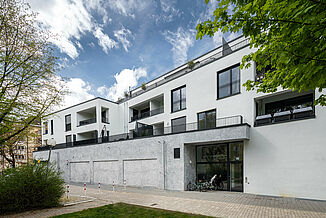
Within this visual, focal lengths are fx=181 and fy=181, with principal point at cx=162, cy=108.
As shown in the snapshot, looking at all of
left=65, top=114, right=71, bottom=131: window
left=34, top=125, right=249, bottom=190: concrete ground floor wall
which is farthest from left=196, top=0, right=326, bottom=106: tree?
left=65, top=114, right=71, bottom=131: window

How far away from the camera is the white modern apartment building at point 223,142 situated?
10688mm

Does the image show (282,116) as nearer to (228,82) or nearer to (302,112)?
(302,112)

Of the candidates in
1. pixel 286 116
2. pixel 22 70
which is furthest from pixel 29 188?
pixel 286 116

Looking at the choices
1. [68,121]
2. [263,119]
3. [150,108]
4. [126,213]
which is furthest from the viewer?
[68,121]

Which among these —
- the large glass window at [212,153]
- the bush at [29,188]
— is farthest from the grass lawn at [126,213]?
the large glass window at [212,153]

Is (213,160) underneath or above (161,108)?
underneath

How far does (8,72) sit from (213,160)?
1379cm

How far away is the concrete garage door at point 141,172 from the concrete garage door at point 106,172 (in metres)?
1.39

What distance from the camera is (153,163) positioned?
1616 cm

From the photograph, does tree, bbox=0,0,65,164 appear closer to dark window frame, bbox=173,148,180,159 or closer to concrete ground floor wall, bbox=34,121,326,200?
dark window frame, bbox=173,148,180,159

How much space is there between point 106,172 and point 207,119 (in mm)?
12381

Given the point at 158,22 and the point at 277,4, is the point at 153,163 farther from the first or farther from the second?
the point at 277,4

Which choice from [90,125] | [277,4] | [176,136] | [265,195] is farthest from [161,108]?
[277,4]

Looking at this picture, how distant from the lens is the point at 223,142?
1406 cm
